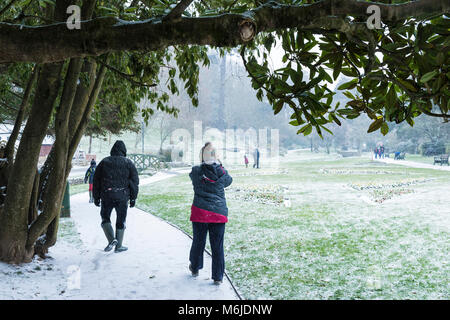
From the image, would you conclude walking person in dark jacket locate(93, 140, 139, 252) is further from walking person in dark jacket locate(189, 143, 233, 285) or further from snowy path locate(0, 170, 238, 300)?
walking person in dark jacket locate(189, 143, 233, 285)

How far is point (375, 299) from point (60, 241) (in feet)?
17.6

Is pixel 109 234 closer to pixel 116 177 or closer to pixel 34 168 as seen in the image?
pixel 116 177

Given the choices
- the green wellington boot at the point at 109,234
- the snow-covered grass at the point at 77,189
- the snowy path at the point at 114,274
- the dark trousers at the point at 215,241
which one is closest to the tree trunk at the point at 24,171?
the snowy path at the point at 114,274

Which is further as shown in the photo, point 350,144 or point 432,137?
point 350,144

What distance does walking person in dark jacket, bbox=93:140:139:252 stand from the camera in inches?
237

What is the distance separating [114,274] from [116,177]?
5.21 feet

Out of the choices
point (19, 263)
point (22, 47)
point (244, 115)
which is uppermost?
point (244, 115)

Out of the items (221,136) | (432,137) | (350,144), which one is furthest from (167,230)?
(350,144)

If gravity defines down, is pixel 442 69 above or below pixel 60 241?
above

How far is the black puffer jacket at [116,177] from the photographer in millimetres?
6023

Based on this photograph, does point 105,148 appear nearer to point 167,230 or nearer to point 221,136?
point 221,136

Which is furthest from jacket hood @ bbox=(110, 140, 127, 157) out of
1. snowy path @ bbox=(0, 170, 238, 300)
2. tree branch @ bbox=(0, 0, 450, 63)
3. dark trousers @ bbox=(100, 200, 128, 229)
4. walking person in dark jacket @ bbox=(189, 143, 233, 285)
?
tree branch @ bbox=(0, 0, 450, 63)

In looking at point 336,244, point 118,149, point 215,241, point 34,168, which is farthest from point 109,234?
point 336,244

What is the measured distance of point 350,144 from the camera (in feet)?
214
